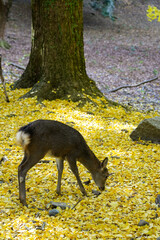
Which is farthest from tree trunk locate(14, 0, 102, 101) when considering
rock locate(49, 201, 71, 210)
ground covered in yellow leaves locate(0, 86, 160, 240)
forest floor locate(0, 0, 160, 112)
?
Result: rock locate(49, 201, 71, 210)

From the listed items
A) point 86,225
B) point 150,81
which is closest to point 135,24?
point 150,81

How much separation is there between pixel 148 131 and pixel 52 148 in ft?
9.54

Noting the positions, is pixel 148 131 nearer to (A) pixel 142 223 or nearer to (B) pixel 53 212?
(A) pixel 142 223

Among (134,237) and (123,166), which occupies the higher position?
(134,237)

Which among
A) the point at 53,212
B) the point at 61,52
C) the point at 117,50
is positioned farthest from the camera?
the point at 117,50

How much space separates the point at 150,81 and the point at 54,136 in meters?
10.0

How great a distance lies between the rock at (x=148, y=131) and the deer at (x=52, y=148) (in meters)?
2.10

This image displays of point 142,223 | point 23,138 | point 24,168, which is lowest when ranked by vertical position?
point 142,223

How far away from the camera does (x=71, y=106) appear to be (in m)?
7.77

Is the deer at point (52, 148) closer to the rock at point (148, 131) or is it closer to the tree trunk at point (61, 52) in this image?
the rock at point (148, 131)

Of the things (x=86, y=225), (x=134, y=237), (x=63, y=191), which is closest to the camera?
(x=134, y=237)

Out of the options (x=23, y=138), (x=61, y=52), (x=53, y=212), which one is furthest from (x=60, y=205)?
(x=61, y=52)

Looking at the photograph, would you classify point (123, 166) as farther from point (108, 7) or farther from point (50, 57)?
point (108, 7)

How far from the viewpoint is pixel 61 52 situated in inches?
318
